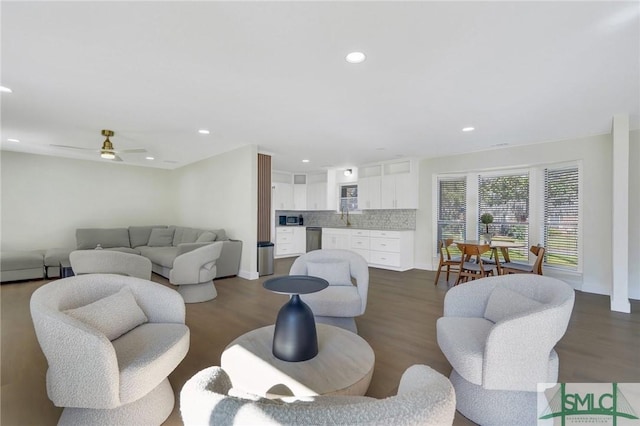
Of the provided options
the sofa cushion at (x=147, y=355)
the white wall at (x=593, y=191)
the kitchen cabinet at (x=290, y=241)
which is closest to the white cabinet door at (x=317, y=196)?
the kitchen cabinet at (x=290, y=241)

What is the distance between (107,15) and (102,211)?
6.55m

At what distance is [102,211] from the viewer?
6918 millimetres

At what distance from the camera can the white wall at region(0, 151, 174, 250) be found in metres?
5.88

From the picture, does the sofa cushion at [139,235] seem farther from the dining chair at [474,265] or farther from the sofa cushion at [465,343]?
the sofa cushion at [465,343]

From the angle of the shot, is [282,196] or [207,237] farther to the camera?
[282,196]

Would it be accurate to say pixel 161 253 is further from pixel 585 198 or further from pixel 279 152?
pixel 585 198

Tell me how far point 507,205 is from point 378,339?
425 cm

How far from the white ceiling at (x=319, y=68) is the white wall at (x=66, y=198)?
6.64 ft

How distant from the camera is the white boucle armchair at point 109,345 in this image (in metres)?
1.41

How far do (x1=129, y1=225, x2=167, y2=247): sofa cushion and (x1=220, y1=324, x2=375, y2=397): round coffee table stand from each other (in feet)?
19.8

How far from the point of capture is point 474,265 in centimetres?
448

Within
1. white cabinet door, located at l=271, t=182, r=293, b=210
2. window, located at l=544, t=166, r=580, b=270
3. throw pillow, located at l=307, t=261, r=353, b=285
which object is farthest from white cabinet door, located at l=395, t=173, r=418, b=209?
throw pillow, located at l=307, t=261, r=353, b=285

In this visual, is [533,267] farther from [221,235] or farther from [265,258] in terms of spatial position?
[221,235]

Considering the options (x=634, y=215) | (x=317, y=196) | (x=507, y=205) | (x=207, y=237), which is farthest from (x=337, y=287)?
(x=317, y=196)
